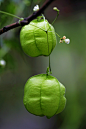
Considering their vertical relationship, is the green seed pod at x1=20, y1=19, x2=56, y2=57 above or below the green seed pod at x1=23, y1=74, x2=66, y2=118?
above

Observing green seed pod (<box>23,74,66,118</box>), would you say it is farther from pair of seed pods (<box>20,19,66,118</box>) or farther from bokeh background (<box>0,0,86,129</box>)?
bokeh background (<box>0,0,86,129</box>)

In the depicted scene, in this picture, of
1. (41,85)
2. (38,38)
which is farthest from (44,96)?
(38,38)

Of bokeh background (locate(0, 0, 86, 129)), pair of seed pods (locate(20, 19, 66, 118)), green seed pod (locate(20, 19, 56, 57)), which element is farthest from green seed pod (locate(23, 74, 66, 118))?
bokeh background (locate(0, 0, 86, 129))

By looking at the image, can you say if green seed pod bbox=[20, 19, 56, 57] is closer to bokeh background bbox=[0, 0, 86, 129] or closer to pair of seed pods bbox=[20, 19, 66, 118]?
pair of seed pods bbox=[20, 19, 66, 118]

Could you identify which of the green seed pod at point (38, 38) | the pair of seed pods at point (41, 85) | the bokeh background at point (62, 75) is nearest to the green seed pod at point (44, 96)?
the pair of seed pods at point (41, 85)

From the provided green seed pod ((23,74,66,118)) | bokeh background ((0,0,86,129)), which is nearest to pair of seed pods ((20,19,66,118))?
green seed pod ((23,74,66,118))

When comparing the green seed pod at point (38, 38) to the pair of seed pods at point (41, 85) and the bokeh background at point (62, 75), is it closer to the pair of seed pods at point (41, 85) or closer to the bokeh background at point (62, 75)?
the pair of seed pods at point (41, 85)

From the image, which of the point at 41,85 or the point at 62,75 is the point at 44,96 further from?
the point at 62,75

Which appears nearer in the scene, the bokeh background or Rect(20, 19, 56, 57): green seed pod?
Rect(20, 19, 56, 57): green seed pod

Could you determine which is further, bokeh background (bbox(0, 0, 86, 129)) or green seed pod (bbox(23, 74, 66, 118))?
bokeh background (bbox(0, 0, 86, 129))
